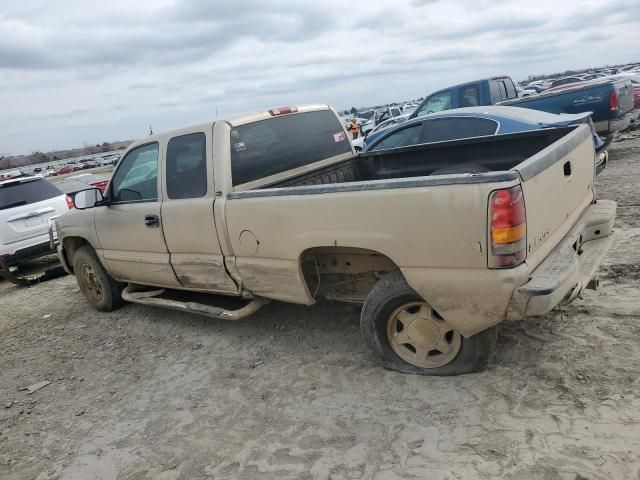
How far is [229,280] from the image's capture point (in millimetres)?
4246

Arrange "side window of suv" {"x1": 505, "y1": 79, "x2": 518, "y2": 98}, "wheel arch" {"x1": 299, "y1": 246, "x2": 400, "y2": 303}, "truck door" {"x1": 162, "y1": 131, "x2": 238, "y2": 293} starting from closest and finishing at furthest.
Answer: "wheel arch" {"x1": 299, "y1": 246, "x2": 400, "y2": 303}
"truck door" {"x1": 162, "y1": 131, "x2": 238, "y2": 293}
"side window of suv" {"x1": 505, "y1": 79, "x2": 518, "y2": 98}

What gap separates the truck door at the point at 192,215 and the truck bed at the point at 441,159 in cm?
59

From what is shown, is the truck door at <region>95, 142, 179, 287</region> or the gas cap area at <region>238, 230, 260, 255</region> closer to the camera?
the gas cap area at <region>238, 230, 260, 255</region>

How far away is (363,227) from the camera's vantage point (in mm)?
3199

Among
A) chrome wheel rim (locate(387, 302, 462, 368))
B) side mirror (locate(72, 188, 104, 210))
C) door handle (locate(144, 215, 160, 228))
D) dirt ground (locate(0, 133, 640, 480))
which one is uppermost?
side mirror (locate(72, 188, 104, 210))

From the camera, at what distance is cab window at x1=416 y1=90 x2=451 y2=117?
11.5 meters

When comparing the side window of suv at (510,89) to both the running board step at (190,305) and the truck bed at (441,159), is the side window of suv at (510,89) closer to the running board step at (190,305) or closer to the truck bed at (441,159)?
the truck bed at (441,159)

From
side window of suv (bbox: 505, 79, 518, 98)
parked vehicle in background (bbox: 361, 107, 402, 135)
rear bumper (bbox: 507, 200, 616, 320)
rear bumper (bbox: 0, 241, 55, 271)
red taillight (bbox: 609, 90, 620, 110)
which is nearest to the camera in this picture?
rear bumper (bbox: 507, 200, 616, 320)

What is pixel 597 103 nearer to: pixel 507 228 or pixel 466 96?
pixel 466 96

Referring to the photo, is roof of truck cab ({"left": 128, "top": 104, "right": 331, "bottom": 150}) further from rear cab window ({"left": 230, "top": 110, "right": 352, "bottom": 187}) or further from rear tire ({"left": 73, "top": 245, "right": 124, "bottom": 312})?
rear tire ({"left": 73, "top": 245, "right": 124, "bottom": 312})

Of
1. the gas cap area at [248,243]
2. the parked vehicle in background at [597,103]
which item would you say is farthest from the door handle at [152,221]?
the parked vehicle in background at [597,103]

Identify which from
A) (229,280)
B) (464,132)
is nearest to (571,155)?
(229,280)

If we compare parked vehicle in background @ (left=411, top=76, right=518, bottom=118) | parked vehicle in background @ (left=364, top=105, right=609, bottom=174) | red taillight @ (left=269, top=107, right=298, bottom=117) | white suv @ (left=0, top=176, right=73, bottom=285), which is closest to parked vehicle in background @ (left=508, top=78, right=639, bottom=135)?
parked vehicle in background @ (left=411, top=76, right=518, bottom=118)

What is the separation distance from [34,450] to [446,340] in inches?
114
